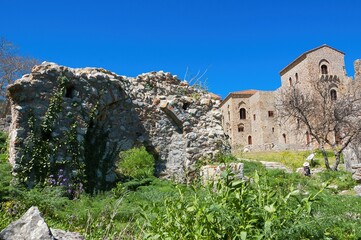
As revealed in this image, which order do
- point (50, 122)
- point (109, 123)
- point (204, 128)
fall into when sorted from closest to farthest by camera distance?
point (50, 122)
point (109, 123)
point (204, 128)

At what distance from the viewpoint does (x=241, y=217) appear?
2.31 m

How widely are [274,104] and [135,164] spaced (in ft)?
113

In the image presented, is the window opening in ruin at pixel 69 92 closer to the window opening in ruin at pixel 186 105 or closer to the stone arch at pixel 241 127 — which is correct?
the window opening in ruin at pixel 186 105

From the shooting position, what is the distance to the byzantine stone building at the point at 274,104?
4056cm

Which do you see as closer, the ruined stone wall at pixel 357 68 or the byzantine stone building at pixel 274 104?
the ruined stone wall at pixel 357 68

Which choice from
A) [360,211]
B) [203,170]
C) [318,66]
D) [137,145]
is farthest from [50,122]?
[318,66]

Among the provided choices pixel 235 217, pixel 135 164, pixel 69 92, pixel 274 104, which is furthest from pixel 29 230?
pixel 274 104

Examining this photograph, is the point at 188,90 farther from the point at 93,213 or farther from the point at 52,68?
the point at 93,213

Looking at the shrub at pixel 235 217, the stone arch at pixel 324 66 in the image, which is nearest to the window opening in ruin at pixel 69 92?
the shrub at pixel 235 217

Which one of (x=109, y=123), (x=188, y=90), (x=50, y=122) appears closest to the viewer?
(x=50, y=122)

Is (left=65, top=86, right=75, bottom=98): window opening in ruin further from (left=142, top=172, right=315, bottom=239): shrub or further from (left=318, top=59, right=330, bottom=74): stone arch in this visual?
(left=318, top=59, right=330, bottom=74): stone arch

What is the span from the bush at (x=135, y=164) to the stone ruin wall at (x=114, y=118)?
13.7 inches

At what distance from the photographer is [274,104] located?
137 ft

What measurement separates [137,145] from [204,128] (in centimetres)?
231
